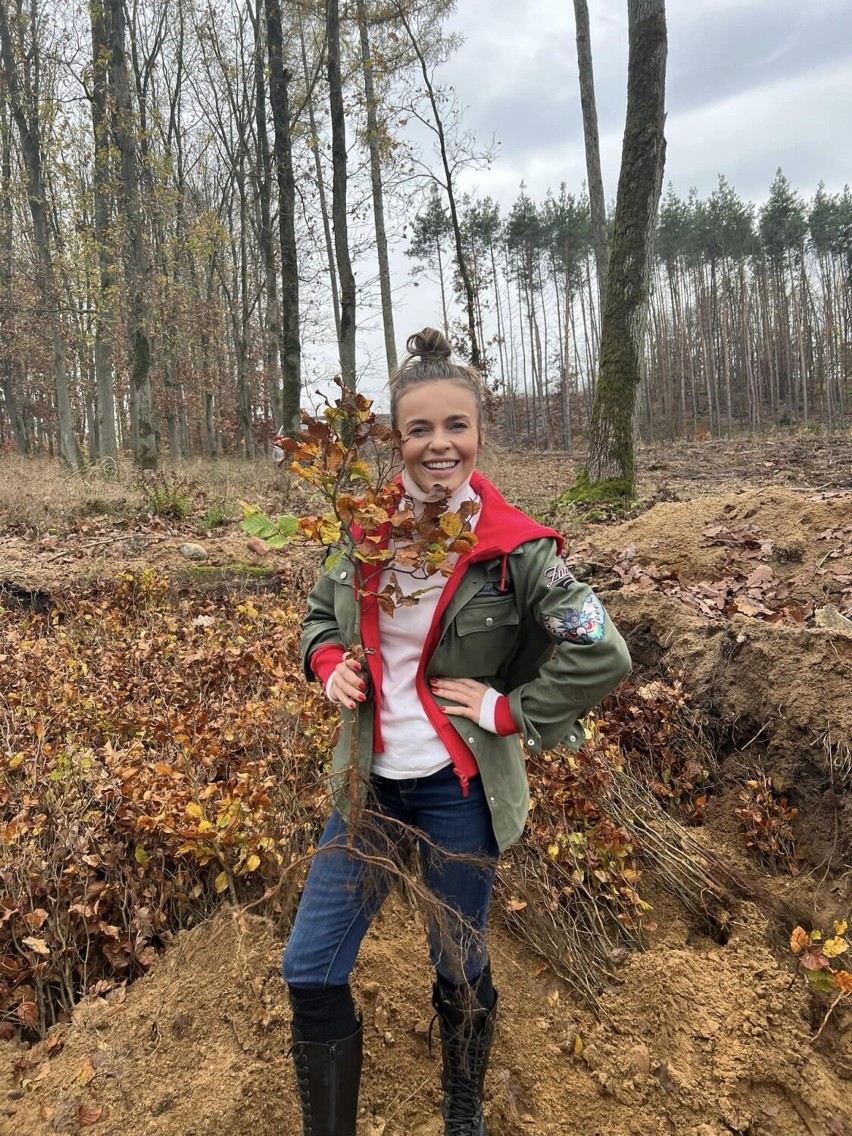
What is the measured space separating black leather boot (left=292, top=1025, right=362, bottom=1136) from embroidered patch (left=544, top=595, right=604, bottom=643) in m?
1.09

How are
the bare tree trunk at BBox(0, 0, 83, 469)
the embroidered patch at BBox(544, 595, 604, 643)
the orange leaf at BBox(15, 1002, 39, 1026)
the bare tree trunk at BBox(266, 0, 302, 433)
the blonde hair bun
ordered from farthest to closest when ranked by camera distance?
the bare tree trunk at BBox(0, 0, 83, 469), the bare tree trunk at BBox(266, 0, 302, 433), the orange leaf at BBox(15, 1002, 39, 1026), the blonde hair bun, the embroidered patch at BBox(544, 595, 604, 643)

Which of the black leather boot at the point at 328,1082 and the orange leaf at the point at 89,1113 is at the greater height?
the black leather boot at the point at 328,1082

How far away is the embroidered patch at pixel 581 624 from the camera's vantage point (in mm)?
1426

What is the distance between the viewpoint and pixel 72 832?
262cm

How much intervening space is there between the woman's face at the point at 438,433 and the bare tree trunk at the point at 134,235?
11.3 metres

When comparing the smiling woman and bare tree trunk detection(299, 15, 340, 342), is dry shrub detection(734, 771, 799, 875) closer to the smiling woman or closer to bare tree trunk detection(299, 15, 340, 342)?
the smiling woman

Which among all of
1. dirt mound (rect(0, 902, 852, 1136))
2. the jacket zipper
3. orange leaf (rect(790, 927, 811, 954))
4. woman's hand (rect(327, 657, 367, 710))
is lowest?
dirt mound (rect(0, 902, 852, 1136))

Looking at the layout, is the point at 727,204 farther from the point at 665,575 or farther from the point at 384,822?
the point at 384,822

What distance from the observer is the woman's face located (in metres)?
1.60

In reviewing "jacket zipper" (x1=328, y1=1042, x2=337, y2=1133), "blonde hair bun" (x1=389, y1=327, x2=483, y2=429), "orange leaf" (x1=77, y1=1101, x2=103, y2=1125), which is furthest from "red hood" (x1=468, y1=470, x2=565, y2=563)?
"orange leaf" (x1=77, y1=1101, x2=103, y2=1125)

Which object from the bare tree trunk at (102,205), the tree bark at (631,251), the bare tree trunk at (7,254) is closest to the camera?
the tree bark at (631,251)

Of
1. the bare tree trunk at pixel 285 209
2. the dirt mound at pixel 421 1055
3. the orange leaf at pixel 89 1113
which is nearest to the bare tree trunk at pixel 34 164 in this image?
the bare tree trunk at pixel 285 209

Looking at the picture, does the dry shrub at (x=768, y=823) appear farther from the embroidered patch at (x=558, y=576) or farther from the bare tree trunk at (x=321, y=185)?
the bare tree trunk at (x=321, y=185)

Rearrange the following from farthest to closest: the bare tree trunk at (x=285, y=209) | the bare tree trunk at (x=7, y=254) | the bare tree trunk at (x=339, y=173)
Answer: the bare tree trunk at (x=7, y=254)
the bare tree trunk at (x=339, y=173)
the bare tree trunk at (x=285, y=209)
